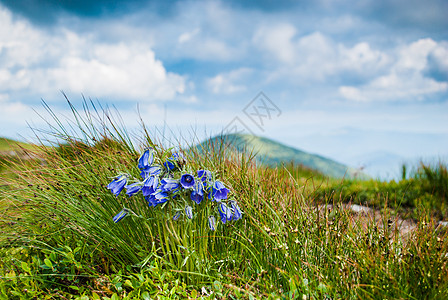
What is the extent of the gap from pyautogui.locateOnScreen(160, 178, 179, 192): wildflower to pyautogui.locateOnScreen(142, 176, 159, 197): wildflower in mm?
55

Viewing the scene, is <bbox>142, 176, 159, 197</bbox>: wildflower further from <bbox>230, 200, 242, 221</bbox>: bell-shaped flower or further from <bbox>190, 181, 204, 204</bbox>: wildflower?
<bbox>230, 200, 242, 221</bbox>: bell-shaped flower

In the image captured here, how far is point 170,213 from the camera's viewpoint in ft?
9.02

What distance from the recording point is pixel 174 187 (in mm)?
2523

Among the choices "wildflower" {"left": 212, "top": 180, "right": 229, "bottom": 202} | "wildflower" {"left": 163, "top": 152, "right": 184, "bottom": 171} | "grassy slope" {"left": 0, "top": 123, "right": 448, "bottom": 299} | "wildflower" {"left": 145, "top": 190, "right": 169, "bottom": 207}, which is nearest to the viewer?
"grassy slope" {"left": 0, "top": 123, "right": 448, "bottom": 299}

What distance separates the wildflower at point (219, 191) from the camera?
2.59 metres

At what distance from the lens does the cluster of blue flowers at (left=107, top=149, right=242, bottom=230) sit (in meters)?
2.52

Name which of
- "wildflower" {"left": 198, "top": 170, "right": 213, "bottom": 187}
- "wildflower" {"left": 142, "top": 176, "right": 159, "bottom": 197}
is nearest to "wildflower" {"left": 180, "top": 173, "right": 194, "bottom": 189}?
"wildflower" {"left": 198, "top": 170, "right": 213, "bottom": 187}

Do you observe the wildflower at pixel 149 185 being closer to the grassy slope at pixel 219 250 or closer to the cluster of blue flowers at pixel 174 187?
the cluster of blue flowers at pixel 174 187

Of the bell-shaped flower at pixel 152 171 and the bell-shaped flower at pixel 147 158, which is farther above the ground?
the bell-shaped flower at pixel 147 158

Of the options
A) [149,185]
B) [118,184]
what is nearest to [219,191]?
[149,185]

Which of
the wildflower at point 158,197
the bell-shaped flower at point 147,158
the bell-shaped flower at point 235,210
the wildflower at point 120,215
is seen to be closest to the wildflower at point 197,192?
the wildflower at point 158,197

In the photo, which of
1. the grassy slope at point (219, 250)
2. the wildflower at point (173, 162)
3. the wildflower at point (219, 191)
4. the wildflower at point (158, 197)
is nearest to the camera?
the grassy slope at point (219, 250)

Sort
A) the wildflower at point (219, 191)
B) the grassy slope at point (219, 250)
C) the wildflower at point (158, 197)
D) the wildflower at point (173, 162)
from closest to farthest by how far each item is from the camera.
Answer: the grassy slope at point (219, 250), the wildflower at point (158, 197), the wildflower at point (219, 191), the wildflower at point (173, 162)

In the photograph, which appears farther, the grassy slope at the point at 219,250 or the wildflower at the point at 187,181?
the wildflower at the point at 187,181
